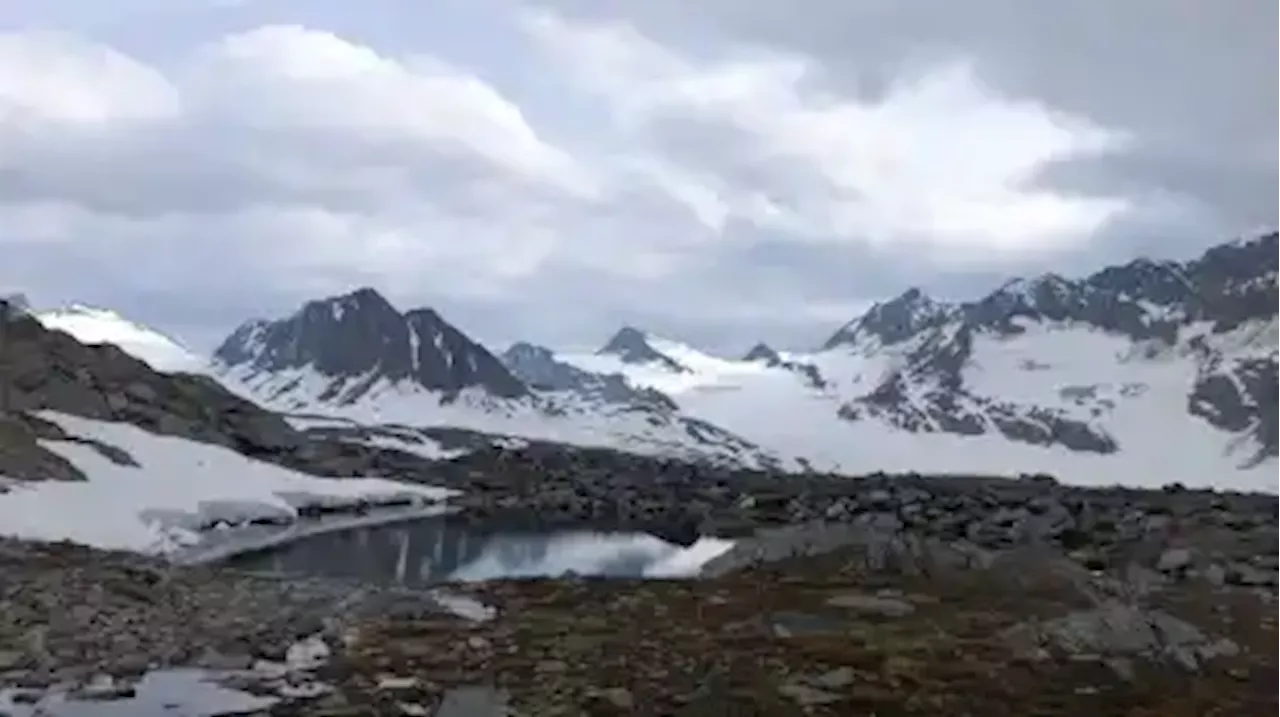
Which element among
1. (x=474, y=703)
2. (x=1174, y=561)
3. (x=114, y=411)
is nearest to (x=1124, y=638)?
(x=474, y=703)

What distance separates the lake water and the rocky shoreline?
4.71m

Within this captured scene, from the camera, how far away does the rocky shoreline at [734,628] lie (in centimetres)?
2680

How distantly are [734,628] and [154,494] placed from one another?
38774 millimetres

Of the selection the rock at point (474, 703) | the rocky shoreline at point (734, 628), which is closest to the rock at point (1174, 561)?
the rocky shoreline at point (734, 628)

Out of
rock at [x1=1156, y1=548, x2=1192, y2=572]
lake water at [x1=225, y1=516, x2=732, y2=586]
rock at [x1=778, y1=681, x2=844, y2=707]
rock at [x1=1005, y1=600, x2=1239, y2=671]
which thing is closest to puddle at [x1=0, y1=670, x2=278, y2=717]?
rock at [x1=778, y1=681, x2=844, y2=707]

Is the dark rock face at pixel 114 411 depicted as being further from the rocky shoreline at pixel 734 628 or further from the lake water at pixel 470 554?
the rocky shoreline at pixel 734 628

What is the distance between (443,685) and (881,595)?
17.5m

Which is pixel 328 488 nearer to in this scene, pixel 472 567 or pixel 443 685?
pixel 472 567

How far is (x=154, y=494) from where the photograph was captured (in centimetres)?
6575

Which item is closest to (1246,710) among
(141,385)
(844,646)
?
(844,646)

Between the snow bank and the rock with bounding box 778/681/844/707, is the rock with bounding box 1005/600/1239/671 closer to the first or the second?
the rock with bounding box 778/681/844/707

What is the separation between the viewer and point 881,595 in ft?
135

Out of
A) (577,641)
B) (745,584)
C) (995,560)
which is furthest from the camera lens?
(995,560)

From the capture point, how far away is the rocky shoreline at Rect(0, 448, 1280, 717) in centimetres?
2680
